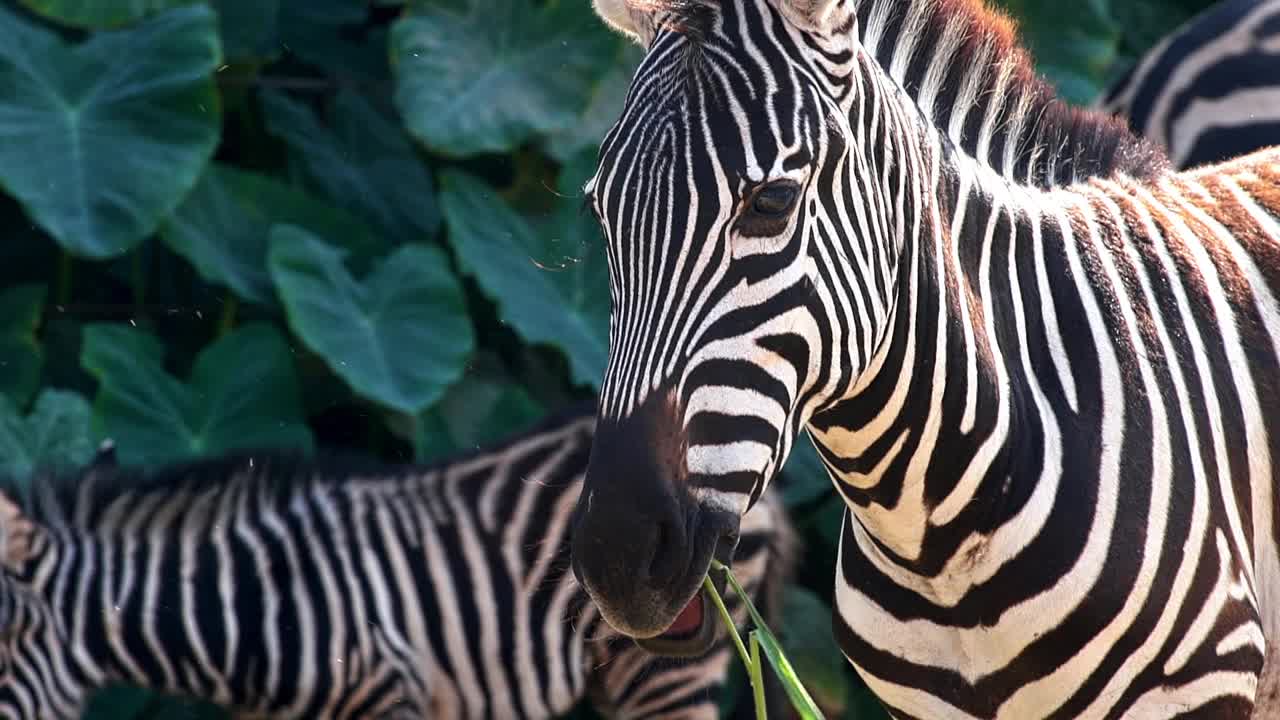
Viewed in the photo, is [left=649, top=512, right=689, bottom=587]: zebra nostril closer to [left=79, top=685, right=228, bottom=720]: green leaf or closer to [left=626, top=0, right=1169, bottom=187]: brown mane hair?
[left=626, top=0, right=1169, bottom=187]: brown mane hair

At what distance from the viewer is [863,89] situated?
2.26m

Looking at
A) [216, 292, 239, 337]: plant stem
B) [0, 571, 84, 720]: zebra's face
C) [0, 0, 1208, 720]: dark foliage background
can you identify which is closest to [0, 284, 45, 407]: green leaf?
[0, 0, 1208, 720]: dark foliage background

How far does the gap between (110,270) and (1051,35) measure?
3787 millimetres

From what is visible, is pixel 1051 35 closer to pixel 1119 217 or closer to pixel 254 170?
pixel 254 170

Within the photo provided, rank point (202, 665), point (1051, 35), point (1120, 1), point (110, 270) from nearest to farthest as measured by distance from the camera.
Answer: point (202, 665) < point (110, 270) < point (1051, 35) < point (1120, 1)

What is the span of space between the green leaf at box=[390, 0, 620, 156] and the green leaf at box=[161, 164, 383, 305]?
19.4 inches

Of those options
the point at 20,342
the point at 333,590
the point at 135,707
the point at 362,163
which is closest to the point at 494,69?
the point at 362,163

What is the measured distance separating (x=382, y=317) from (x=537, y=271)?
2.13ft

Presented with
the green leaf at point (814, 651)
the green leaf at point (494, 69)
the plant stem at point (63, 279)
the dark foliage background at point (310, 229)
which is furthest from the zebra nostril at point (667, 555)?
the plant stem at point (63, 279)

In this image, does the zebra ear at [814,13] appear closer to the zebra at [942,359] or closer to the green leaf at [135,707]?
the zebra at [942,359]

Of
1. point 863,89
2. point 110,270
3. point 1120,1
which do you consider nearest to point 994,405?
point 863,89

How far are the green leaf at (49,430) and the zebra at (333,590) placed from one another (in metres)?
0.19

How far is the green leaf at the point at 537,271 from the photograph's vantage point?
560 centimetres

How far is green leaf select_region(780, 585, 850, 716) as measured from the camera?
6.00m
